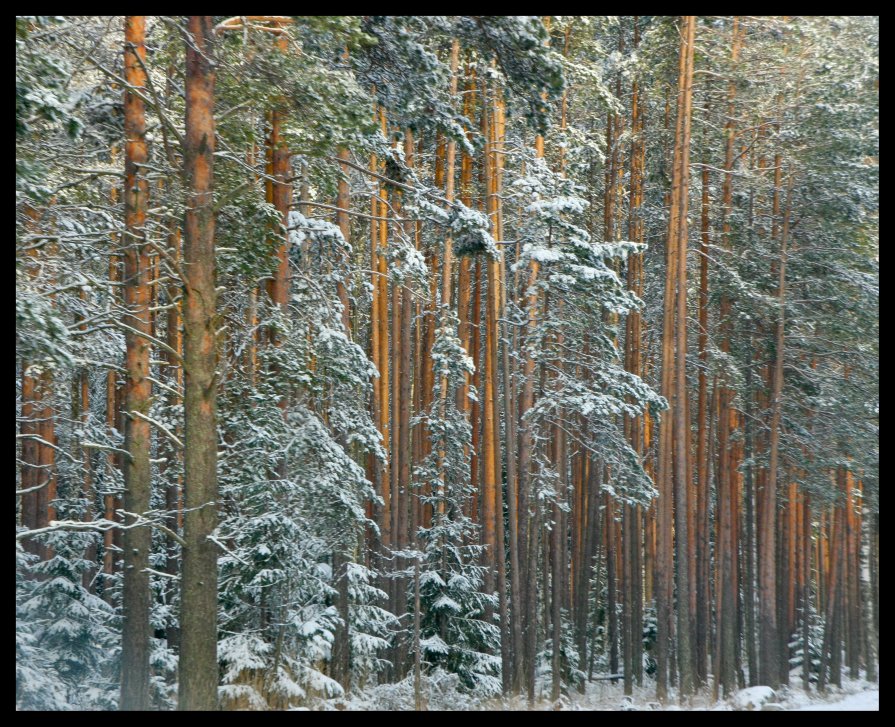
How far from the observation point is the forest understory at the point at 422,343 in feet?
26.7

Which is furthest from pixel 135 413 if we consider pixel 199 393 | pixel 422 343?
pixel 422 343

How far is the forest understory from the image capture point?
8148 mm

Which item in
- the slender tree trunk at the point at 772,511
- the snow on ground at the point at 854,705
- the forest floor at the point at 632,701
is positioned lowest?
the forest floor at the point at 632,701

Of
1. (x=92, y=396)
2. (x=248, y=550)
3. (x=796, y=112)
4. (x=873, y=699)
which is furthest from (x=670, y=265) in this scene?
(x=92, y=396)

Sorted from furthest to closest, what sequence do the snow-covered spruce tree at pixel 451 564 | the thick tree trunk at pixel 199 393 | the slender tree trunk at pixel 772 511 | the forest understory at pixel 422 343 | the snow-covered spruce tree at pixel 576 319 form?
the snow-covered spruce tree at pixel 451 564, the slender tree trunk at pixel 772 511, the snow-covered spruce tree at pixel 576 319, the forest understory at pixel 422 343, the thick tree trunk at pixel 199 393

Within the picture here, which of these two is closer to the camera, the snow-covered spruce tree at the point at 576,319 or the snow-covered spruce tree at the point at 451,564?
the snow-covered spruce tree at the point at 576,319

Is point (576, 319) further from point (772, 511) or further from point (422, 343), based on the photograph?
point (422, 343)

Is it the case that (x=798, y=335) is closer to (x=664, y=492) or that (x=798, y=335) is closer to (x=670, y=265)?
(x=670, y=265)

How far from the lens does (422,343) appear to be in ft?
66.6

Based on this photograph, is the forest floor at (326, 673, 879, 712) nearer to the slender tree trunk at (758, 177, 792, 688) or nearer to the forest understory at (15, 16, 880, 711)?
the forest understory at (15, 16, 880, 711)

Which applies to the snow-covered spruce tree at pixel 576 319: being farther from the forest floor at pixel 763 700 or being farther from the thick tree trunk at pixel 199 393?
the thick tree trunk at pixel 199 393

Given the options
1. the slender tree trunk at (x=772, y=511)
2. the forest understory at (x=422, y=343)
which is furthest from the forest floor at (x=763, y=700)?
the slender tree trunk at (x=772, y=511)

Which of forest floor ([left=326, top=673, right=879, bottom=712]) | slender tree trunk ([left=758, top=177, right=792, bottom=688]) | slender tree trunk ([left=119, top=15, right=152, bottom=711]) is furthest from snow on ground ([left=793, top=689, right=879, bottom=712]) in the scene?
slender tree trunk ([left=119, top=15, right=152, bottom=711])

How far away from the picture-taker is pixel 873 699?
1092 cm
